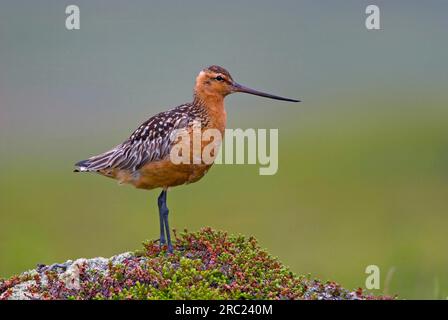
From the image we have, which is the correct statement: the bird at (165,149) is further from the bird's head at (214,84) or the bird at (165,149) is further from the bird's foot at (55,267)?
the bird's foot at (55,267)

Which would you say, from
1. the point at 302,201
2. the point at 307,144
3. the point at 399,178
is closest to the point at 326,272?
the point at 302,201

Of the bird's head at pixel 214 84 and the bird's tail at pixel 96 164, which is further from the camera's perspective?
the bird's tail at pixel 96 164

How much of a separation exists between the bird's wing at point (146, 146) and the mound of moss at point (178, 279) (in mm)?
1574

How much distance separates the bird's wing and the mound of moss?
1574 millimetres

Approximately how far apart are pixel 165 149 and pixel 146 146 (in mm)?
432

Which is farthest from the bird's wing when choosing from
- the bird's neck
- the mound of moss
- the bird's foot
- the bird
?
the bird's foot

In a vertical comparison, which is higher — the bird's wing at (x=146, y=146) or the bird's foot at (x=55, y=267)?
the bird's wing at (x=146, y=146)

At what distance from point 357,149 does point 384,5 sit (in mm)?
35170

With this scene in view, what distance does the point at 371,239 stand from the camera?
99.1 ft

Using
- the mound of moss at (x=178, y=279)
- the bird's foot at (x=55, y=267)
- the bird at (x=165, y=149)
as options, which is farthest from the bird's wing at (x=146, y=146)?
the bird's foot at (x=55, y=267)

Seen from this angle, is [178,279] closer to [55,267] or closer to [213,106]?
[55,267]

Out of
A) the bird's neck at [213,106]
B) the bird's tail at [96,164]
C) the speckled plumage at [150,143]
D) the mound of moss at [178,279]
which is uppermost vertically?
the bird's neck at [213,106]

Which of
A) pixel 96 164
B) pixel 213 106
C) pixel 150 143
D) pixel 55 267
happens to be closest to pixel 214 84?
pixel 213 106

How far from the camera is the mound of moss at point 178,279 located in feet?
39.5
